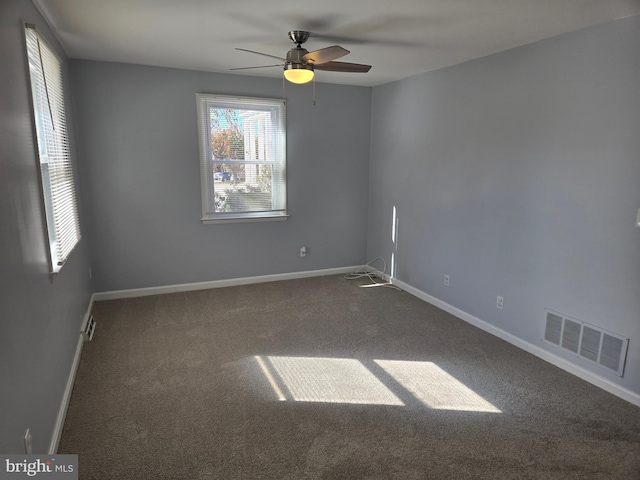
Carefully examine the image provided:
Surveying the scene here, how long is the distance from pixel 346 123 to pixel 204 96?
1.76 m

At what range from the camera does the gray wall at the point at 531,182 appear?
2.56 meters

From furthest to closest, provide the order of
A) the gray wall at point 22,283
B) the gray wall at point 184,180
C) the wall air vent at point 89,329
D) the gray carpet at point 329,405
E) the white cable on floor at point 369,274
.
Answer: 1. the white cable on floor at point 369,274
2. the gray wall at point 184,180
3. the wall air vent at point 89,329
4. the gray carpet at point 329,405
5. the gray wall at point 22,283

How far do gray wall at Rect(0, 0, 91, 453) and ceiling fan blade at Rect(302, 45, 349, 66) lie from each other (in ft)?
5.37

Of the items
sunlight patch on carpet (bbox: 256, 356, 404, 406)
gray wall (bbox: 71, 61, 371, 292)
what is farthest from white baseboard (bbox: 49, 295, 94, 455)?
sunlight patch on carpet (bbox: 256, 356, 404, 406)

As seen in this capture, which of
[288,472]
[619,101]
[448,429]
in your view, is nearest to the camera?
[288,472]

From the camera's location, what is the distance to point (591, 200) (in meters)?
A: 2.72

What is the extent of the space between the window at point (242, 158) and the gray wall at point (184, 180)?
0.11 meters

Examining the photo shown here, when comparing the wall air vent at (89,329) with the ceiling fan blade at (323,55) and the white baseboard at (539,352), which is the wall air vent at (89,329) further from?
the white baseboard at (539,352)

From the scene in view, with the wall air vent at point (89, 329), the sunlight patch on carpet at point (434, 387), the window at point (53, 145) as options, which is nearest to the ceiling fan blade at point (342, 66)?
the window at point (53, 145)

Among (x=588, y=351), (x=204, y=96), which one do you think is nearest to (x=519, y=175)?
(x=588, y=351)

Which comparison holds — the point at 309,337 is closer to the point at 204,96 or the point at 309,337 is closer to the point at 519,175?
the point at 519,175

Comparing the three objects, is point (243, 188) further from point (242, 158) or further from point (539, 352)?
point (539, 352)

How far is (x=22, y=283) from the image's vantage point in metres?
1.79

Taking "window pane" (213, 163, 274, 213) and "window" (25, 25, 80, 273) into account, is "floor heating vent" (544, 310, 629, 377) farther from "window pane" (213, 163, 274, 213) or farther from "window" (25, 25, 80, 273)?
"window" (25, 25, 80, 273)
